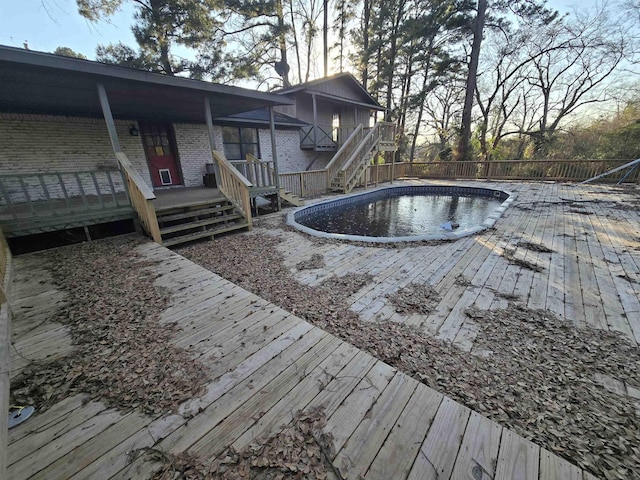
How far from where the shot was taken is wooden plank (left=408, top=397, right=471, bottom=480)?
3.99 ft

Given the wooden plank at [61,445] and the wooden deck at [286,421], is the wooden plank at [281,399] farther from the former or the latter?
the wooden plank at [61,445]

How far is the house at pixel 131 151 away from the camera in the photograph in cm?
415

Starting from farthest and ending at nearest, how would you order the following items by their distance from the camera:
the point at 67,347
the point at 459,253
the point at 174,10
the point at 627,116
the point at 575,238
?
1. the point at 627,116
2. the point at 174,10
3. the point at 575,238
4. the point at 459,253
5. the point at 67,347

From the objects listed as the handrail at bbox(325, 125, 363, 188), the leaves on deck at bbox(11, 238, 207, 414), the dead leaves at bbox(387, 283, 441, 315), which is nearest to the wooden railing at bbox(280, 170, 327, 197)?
the handrail at bbox(325, 125, 363, 188)

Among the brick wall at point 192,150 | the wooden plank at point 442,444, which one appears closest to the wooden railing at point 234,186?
the brick wall at point 192,150

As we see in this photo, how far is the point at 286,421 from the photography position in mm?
1456

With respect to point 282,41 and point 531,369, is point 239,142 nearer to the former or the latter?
point 282,41

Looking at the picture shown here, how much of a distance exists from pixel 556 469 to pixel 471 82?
59.4 ft

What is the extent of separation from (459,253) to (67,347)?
506 centimetres

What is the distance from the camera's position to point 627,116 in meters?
14.6

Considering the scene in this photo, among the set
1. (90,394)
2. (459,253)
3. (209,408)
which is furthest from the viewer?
(459,253)

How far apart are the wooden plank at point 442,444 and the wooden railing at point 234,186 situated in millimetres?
5069

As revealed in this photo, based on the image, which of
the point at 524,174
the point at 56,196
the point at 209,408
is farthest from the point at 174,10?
the point at 524,174

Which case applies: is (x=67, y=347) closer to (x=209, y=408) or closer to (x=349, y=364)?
(x=209, y=408)
